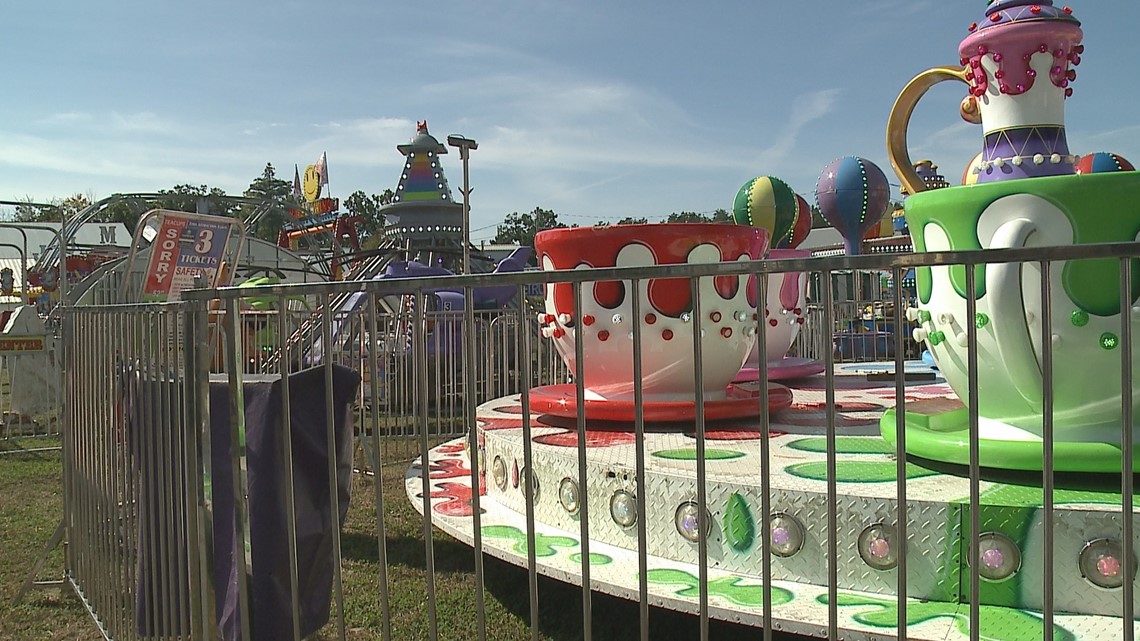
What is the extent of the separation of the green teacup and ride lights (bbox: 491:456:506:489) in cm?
227

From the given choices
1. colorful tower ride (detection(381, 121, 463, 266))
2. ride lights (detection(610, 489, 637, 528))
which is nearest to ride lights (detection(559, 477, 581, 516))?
ride lights (detection(610, 489, 637, 528))

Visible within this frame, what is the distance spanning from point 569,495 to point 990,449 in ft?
5.64

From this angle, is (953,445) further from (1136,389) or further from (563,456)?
(563,456)

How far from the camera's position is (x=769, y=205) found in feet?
29.6

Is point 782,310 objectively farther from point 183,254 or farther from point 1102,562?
→ point 183,254

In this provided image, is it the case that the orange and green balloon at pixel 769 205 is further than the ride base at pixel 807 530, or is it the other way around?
the orange and green balloon at pixel 769 205

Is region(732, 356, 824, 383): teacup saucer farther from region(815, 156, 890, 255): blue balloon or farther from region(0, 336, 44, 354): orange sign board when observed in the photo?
region(0, 336, 44, 354): orange sign board

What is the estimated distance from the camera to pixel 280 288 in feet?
8.15

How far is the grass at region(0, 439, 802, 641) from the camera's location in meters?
3.85

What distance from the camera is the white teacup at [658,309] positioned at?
15.4ft

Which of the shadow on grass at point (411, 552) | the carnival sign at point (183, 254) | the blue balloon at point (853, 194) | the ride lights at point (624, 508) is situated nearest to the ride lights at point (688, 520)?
the ride lights at point (624, 508)

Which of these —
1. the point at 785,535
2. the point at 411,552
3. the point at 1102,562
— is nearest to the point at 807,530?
the point at 785,535

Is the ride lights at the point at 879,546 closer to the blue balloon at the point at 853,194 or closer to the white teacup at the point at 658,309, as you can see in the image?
the white teacup at the point at 658,309

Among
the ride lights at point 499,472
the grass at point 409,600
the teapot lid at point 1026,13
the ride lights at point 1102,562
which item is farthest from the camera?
the ride lights at point 499,472
